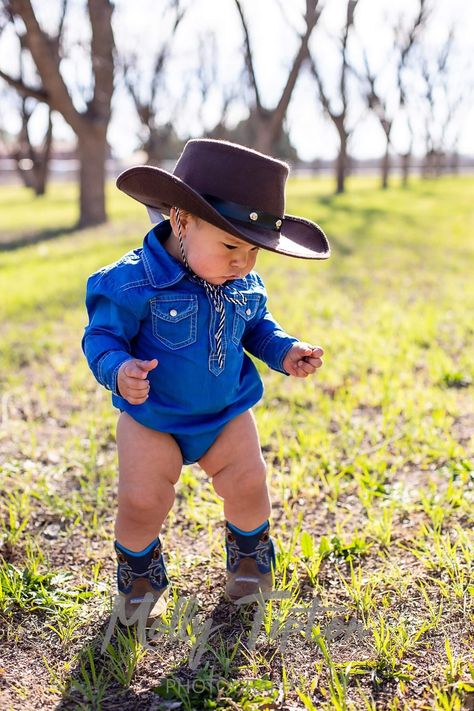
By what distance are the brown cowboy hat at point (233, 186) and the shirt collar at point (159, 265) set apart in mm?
130

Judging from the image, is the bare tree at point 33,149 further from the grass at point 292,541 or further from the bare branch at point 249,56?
the grass at point 292,541

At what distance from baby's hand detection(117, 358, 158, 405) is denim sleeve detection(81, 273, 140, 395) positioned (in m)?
0.04

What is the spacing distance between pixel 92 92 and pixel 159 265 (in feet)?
35.3

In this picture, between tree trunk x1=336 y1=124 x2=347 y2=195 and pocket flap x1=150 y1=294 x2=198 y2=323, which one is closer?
pocket flap x1=150 y1=294 x2=198 y2=323

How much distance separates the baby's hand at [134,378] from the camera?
72.2 inches

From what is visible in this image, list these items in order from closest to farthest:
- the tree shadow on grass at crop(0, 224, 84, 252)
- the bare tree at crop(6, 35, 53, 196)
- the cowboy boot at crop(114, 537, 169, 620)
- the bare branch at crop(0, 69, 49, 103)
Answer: the cowboy boot at crop(114, 537, 169, 620) < the bare branch at crop(0, 69, 49, 103) < the tree shadow on grass at crop(0, 224, 84, 252) < the bare tree at crop(6, 35, 53, 196)

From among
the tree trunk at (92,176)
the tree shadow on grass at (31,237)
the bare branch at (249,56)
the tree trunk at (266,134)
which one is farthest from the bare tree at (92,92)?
the tree trunk at (266,134)

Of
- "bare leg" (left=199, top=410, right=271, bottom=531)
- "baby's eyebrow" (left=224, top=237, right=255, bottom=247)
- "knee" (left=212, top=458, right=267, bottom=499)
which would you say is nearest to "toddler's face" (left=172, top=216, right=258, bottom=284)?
"baby's eyebrow" (left=224, top=237, right=255, bottom=247)

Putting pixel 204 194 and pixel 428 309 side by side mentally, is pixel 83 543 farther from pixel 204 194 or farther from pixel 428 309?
pixel 428 309

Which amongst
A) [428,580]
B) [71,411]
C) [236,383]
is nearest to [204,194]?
[236,383]

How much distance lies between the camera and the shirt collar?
2037 mm

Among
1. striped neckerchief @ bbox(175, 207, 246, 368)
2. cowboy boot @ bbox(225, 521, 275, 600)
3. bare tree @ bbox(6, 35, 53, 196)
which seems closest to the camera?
striped neckerchief @ bbox(175, 207, 246, 368)

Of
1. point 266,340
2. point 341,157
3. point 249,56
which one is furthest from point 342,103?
point 266,340

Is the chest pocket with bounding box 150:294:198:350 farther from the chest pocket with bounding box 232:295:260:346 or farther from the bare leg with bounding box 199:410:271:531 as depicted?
the bare leg with bounding box 199:410:271:531
